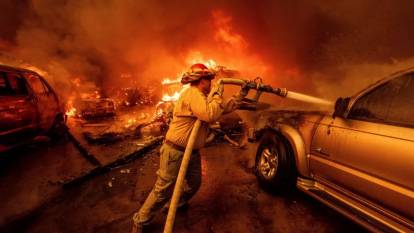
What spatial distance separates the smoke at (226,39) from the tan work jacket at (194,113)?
22.0 feet

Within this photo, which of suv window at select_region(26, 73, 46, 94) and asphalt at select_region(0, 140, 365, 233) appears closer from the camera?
asphalt at select_region(0, 140, 365, 233)

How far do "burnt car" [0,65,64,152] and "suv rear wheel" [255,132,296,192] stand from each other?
521cm

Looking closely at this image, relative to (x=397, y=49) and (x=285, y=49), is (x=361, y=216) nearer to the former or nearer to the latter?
(x=397, y=49)

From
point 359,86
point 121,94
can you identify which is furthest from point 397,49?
point 121,94

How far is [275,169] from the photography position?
382 cm

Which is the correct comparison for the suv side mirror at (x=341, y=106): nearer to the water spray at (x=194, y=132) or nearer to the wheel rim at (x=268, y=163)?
the water spray at (x=194, y=132)

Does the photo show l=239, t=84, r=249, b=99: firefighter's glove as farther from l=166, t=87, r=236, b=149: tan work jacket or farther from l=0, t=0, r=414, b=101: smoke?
l=0, t=0, r=414, b=101: smoke

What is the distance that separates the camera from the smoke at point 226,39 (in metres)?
10.6

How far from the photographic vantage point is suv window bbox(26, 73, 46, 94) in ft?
20.3

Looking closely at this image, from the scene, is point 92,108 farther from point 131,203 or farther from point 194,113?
point 194,113

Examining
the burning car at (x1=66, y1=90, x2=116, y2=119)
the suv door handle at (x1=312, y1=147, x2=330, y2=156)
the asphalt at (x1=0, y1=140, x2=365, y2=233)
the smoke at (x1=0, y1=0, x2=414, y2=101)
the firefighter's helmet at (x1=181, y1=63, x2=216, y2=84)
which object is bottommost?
the asphalt at (x1=0, y1=140, x2=365, y2=233)

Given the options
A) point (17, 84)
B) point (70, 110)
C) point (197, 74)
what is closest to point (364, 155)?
point (197, 74)

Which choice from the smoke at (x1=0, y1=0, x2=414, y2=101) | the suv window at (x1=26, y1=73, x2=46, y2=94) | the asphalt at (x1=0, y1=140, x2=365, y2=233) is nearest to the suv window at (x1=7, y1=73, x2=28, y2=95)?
the suv window at (x1=26, y1=73, x2=46, y2=94)

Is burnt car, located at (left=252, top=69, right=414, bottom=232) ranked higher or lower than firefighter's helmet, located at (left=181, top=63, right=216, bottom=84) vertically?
lower
